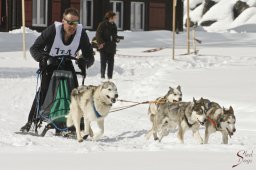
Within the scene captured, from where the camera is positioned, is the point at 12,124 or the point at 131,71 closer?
the point at 12,124

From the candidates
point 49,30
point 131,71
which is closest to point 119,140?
point 49,30

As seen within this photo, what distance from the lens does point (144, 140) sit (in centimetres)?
898

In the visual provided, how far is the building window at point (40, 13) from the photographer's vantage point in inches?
1337

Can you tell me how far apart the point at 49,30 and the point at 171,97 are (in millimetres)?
2349

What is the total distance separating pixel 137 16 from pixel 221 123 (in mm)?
30016

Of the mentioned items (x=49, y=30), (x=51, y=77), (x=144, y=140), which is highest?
(x=49, y=30)

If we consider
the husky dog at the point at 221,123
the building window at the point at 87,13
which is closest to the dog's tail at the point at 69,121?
the husky dog at the point at 221,123

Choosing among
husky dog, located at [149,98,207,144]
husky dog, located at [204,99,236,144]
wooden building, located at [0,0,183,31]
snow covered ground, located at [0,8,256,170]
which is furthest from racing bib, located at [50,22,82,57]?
wooden building, located at [0,0,183,31]

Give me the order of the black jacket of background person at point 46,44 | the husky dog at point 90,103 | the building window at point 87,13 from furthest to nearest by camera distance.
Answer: the building window at point 87,13 < the husky dog at point 90,103 < the black jacket of background person at point 46,44

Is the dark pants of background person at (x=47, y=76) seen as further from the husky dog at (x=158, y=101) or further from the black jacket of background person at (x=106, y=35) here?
the black jacket of background person at (x=106, y=35)

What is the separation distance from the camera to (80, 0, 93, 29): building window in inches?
1414

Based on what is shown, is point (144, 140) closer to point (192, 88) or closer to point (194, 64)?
point (192, 88)

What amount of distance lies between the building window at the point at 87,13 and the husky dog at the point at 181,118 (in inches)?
1058

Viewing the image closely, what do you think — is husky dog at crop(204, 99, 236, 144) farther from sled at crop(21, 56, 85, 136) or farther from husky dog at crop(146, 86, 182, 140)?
sled at crop(21, 56, 85, 136)
